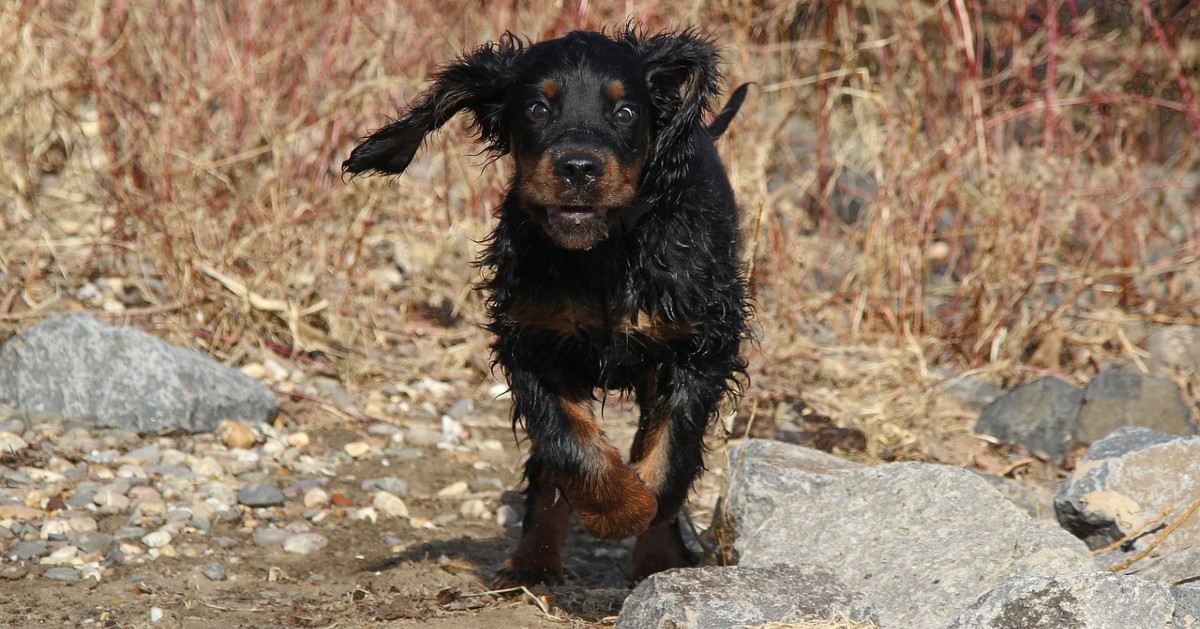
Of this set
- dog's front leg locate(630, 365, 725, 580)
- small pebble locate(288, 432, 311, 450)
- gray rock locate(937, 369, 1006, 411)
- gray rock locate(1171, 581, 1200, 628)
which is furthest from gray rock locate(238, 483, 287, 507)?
gray rock locate(937, 369, 1006, 411)

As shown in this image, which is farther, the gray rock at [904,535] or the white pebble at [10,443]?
the white pebble at [10,443]

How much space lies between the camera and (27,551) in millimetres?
3744

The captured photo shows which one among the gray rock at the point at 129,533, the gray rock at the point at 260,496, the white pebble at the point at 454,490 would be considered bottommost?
the white pebble at the point at 454,490

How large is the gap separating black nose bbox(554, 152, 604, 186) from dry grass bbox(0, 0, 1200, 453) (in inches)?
94.2

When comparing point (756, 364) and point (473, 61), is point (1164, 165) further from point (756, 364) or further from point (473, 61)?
point (473, 61)

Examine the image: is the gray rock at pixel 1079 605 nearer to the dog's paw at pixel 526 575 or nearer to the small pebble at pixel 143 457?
the dog's paw at pixel 526 575

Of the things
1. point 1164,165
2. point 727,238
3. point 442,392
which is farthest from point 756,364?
point 1164,165

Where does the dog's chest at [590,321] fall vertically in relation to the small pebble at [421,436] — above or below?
above

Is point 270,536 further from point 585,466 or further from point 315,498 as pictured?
point 585,466

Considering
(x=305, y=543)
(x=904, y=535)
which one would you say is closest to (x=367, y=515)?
(x=305, y=543)

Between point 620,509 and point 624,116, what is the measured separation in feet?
3.47

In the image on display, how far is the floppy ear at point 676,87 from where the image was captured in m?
3.51

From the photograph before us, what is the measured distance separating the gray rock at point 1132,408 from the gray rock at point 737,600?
233cm

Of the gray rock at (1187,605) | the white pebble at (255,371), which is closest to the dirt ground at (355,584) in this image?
the white pebble at (255,371)
